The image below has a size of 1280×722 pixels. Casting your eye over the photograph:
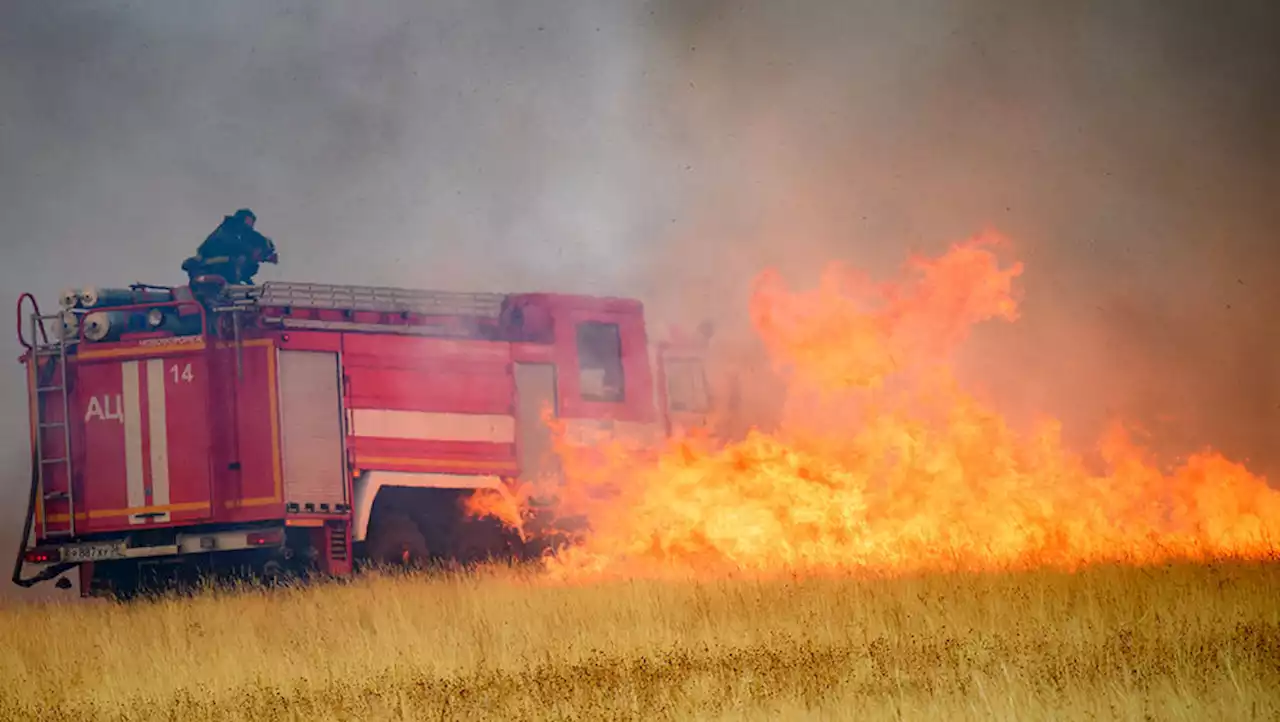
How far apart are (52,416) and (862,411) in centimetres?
831

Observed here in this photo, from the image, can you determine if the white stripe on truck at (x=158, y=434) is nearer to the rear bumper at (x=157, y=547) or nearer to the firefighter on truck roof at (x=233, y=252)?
the rear bumper at (x=157, y=547)

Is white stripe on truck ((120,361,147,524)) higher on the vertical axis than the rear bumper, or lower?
higher

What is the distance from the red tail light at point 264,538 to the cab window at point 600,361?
3887 mm

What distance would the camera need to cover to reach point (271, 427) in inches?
552

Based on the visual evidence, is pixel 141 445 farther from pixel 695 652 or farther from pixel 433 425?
pixel 695 652

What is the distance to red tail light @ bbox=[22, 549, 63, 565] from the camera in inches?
529

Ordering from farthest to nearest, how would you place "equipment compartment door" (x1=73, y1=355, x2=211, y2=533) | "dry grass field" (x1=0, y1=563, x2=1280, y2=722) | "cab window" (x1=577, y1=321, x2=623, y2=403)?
"cab window" (x1=577, y1=321, x2=623, y2=403) → "equipment compartment door" (x1=73, y1=355, x2=211, y2=533) → "dry grass field" (x1=0, y1=563, x2=1280, y2=722)

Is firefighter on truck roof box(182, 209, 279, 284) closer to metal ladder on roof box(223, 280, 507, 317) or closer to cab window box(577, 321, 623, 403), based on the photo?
metal ladder on roof box(223, 280, 507, 317)

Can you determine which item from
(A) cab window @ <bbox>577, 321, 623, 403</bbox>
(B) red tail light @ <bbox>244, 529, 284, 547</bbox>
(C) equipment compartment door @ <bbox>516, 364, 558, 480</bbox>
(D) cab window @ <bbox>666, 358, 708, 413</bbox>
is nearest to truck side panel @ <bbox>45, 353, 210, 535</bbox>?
(B) red tail light @ <bbox>244, 529, 284, 547</bbox>

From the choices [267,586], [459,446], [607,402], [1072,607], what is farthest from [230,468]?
[1072,607]

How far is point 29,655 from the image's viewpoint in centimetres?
1079

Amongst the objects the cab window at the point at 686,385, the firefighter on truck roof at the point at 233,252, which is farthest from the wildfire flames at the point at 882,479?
the firefighter on truck roof at the point at 233,252

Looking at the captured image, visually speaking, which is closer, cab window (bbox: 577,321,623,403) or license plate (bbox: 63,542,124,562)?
license plate (bbox: 63,542,124,562)

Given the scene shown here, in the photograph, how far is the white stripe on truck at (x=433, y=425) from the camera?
47.9ft
